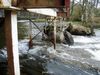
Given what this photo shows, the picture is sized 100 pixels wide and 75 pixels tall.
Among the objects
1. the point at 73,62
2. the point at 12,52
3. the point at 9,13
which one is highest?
the point at 9,13

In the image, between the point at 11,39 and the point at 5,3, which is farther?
the point at 11,39

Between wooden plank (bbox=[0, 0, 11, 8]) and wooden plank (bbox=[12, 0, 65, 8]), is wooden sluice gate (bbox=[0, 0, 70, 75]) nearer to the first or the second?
wooden plank (bbox=[12, 0, 65, 8])

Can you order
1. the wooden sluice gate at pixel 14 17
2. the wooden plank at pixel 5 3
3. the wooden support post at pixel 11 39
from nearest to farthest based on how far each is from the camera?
the wooden plank at pixel 5 3, the wooden sluice gate at pixel 14 17, the wooden support post at pixel 11 39

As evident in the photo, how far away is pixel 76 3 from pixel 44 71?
1276 inches

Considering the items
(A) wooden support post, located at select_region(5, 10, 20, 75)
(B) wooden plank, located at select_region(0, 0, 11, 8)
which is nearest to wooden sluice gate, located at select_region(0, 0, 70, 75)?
(A) wooden support post, located at select_region(5, 10, 20, 75)

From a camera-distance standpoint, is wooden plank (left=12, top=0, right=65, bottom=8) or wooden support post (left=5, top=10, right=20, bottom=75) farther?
wooden support post (left=5, top=10, right=20, bottom=75)

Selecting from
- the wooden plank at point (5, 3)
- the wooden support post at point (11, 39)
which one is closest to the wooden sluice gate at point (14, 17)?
the wooden support post at point (11, 39)

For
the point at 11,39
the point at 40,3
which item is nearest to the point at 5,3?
the point at 40,3

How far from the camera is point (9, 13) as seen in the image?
431 cm

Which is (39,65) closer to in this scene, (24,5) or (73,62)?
(73,62)

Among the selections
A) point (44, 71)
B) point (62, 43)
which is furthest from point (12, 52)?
point (62, 43)

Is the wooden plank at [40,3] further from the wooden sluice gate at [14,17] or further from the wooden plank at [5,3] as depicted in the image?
the wooden plank at [5,3]

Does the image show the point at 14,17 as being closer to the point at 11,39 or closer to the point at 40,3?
the point at 11,39

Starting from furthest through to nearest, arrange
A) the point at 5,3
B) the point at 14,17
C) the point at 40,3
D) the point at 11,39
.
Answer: the point at 14,17 → the point at 11,39 → the point at 40,3 → the point at 5,3
